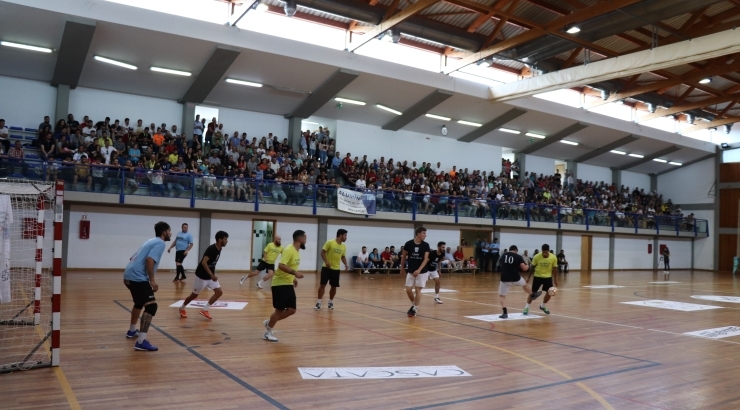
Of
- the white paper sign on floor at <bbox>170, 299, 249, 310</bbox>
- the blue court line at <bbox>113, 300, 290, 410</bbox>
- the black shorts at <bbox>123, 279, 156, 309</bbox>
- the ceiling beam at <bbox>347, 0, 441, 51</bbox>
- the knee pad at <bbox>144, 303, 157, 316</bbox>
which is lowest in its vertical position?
the white paper sign on floor at <bbox>170, 299, 249, 310</bbox>

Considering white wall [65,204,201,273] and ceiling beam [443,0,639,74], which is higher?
ceiling beam [443,0,639,74]

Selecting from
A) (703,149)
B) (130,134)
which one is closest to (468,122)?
(130,134)

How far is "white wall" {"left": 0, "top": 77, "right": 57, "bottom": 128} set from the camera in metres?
22.5

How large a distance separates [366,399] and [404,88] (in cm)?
2368

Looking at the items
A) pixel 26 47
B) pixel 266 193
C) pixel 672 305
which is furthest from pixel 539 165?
pixel 26 47

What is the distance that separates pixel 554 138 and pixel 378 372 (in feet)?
109

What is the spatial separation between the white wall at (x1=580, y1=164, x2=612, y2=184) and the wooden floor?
99.2 ft

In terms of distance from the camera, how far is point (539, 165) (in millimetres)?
40562

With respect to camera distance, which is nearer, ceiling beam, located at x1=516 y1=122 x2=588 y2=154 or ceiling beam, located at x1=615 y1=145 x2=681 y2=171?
ceiling beam, located at x1=516 y1=122 x2=588 y2=154

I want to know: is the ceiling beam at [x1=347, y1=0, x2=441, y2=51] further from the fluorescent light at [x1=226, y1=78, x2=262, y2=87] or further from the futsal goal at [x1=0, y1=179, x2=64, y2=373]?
the futsal goal at [x1=0, y1=179, x2=64, y2=373]

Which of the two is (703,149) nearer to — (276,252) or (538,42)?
(538,42)

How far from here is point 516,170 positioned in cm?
3844

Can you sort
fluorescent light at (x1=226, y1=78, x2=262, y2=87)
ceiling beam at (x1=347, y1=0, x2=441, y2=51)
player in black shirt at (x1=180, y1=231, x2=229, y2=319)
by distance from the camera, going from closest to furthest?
player in black shirt at (x1=180, y1=231, x2=229, y2=319)
ceiling beam at (x1=347, y1=0, x2=441, y2=51)
fluorescent light at (x1=226, y1=78, x2=262, y2=87)

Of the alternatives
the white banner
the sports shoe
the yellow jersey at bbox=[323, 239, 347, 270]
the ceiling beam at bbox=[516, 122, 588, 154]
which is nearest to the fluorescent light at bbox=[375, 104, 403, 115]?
the white banner
